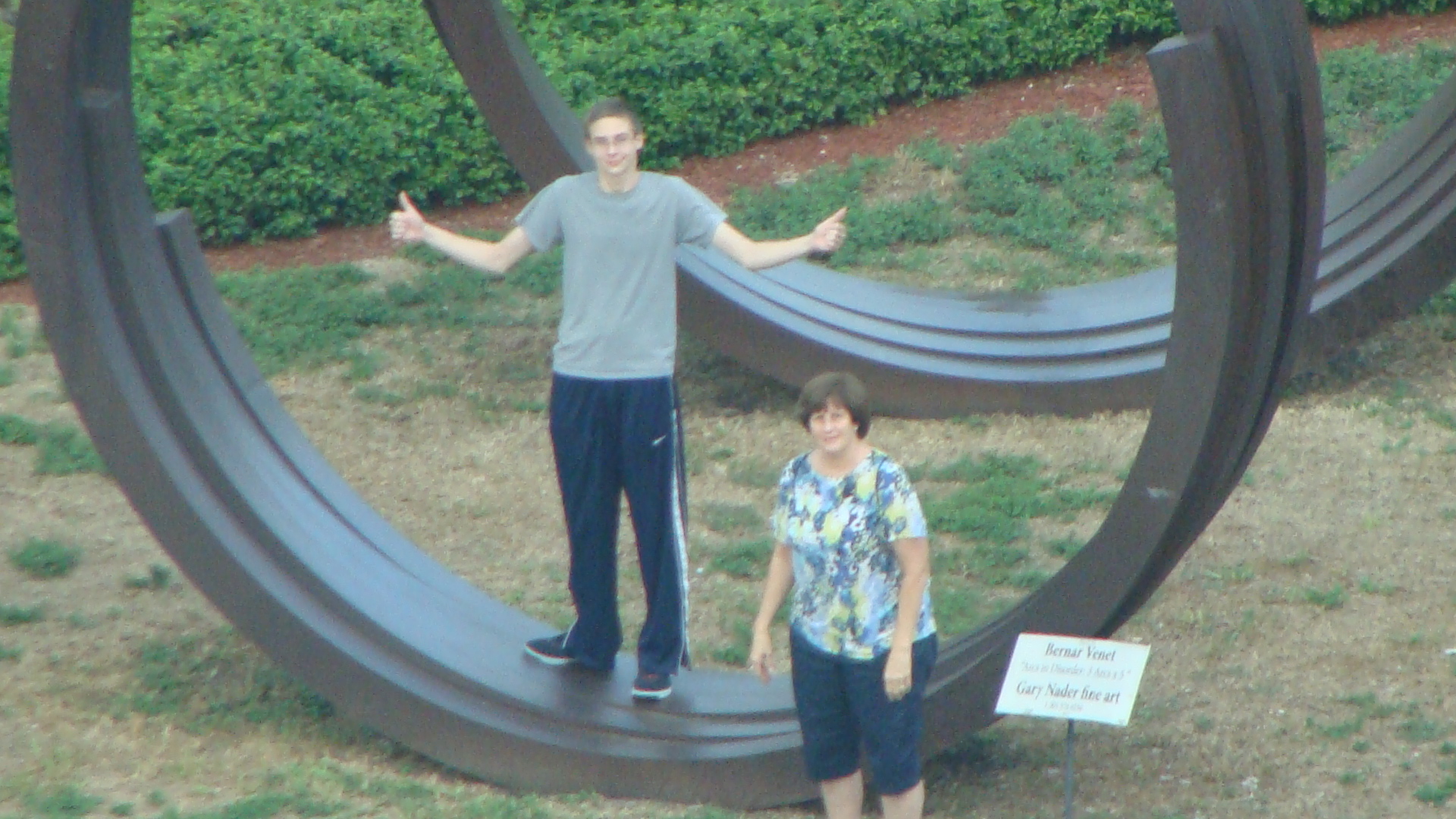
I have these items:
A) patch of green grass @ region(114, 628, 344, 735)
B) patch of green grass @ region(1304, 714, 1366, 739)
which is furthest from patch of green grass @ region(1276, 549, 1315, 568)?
patch of green grass @ region(114, 628, 344, 735)

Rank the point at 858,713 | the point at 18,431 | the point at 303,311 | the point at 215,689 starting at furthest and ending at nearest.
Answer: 1. the point at 303,311
2. the point at 18,431
3. the point at 215,689
4. the point at 858,713

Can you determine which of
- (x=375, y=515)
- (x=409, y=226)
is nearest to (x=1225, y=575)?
(x=375, y=515)

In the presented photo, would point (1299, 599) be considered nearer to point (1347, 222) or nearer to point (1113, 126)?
point (1347, 222)

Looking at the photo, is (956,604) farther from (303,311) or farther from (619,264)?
(303,311)

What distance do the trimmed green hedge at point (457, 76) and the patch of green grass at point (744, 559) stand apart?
4894mm

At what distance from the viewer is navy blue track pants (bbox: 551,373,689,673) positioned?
488 centimetres

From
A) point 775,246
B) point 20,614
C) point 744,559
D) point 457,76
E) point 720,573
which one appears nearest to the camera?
point 775,246

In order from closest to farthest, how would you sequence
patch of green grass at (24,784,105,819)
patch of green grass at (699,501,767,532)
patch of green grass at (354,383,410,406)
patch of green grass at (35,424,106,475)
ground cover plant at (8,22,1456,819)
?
patch of green grass at (24,784,105,819), ground cover plant at (8,22,1456,819), patch of green grass at (699,501,767,532), patch of green grass at (35,424,106,475), patch of green grass at (354,383,410,406)

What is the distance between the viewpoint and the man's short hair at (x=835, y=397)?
4.17m

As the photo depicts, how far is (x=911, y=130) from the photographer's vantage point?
40.4 ft

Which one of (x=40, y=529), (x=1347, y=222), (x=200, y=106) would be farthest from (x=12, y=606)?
(x=1347, y=222)

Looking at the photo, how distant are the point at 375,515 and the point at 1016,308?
4.00 meters

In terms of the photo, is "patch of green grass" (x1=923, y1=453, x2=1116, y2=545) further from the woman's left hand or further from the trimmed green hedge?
the trimmed green hedge

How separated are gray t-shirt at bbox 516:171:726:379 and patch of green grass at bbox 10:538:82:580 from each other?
290 centimetres
